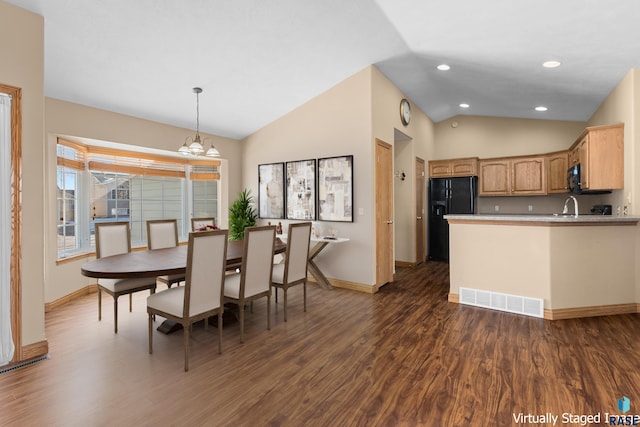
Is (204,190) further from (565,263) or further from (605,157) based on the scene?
(605,157)

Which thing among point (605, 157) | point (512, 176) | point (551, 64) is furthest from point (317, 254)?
point (512, 176)

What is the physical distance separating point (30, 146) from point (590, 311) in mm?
5494

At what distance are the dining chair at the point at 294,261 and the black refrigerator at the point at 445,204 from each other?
398cm

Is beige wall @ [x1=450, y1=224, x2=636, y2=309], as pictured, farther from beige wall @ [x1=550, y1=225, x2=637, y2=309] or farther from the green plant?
the green plant

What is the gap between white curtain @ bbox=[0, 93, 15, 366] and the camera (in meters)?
2.39

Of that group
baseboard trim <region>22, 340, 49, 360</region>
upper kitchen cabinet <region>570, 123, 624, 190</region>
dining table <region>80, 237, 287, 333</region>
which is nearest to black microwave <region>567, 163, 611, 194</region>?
upper kitchen cabinet <region>570, 123, 624, 190</region>

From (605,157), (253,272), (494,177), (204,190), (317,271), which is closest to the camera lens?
(253,272)

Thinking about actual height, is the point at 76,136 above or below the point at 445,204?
above

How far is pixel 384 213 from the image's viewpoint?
4.93 metres

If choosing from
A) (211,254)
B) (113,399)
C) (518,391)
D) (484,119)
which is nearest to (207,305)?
(211,254)

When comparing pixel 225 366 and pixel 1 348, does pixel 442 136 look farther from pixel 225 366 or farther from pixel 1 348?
pixel 1 348

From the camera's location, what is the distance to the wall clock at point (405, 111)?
5.42 metres

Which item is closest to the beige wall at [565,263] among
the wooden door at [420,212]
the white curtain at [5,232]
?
the wooden door at [420,212]

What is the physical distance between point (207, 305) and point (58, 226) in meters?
2.88
